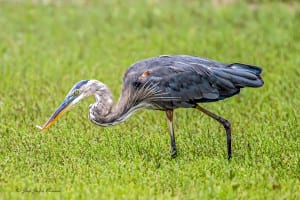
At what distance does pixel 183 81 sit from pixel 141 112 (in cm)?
212

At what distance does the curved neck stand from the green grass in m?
0.35

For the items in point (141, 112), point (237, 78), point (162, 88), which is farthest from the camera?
point (141, 112)

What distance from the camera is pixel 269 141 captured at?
882 cm

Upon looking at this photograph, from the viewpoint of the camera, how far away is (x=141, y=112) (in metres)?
10.5

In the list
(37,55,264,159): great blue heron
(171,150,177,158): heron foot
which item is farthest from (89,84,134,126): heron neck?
(171,150,177,158): heron foot

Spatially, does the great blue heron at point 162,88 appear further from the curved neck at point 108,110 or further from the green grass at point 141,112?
the green grass at point 141,112

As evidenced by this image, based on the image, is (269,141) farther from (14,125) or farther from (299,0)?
(299,0)

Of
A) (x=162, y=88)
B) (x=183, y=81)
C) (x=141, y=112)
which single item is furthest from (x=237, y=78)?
(x=141, y=112)

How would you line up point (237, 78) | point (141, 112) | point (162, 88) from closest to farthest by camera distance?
point (162, 88)
point (237, 78)
point (141, 112)

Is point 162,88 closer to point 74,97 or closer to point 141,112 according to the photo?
point 74,97

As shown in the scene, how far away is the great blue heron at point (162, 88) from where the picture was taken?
A: 8328 mm

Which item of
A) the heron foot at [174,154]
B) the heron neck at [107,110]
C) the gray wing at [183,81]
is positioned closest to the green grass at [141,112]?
the heron foot at [174,154]

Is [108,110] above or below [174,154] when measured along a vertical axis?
above

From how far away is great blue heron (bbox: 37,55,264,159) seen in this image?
8328 millimetres
